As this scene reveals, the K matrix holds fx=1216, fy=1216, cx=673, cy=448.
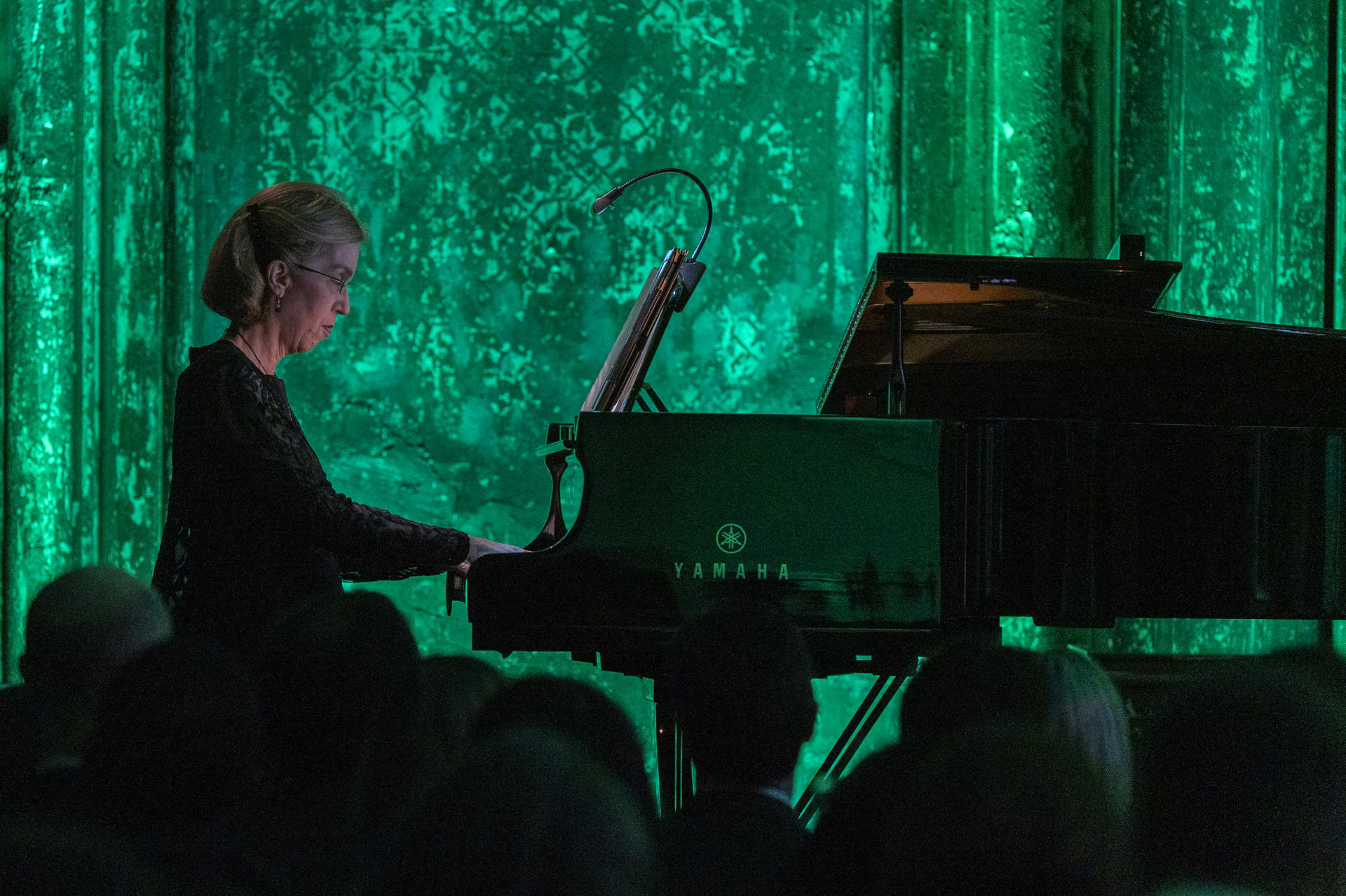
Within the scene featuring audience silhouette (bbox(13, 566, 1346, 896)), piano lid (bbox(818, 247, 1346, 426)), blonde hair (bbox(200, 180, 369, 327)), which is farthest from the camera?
piano lid (bbox(818, 247, 1346, 426))

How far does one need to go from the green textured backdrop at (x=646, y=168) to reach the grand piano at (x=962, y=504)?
5.94 ft

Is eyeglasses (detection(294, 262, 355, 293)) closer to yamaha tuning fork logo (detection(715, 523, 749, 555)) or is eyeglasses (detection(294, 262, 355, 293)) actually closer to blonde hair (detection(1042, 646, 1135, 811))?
yamaha tuning fork logo (detection(715, 523, 749, 555))

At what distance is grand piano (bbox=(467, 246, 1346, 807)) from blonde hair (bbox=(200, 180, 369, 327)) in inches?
26.8

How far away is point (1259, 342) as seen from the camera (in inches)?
115

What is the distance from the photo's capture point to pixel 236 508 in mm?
2387

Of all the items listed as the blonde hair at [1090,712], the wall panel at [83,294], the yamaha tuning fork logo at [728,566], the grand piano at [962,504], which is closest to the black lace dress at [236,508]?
the grand piano at [962,504]

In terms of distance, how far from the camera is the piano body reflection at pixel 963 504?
95.1 inches

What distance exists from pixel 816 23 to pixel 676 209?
3.12 ft

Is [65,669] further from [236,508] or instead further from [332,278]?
[332,278]

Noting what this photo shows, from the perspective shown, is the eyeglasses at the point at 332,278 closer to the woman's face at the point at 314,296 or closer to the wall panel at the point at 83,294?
the woman's face at the point at 314,296

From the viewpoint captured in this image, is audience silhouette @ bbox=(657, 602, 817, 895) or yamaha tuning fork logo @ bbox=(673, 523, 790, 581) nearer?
audience silhouette @ bbox=(657, 602, 817, 895)

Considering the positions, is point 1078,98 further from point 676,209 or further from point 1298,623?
point 1298,623

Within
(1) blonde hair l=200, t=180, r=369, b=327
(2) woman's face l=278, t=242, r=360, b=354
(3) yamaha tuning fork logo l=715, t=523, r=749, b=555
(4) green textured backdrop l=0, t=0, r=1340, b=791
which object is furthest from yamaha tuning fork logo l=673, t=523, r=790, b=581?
(4) green textured backdrop l=0, t=0, r=1340, b=791

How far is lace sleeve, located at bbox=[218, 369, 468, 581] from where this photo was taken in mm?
2391
